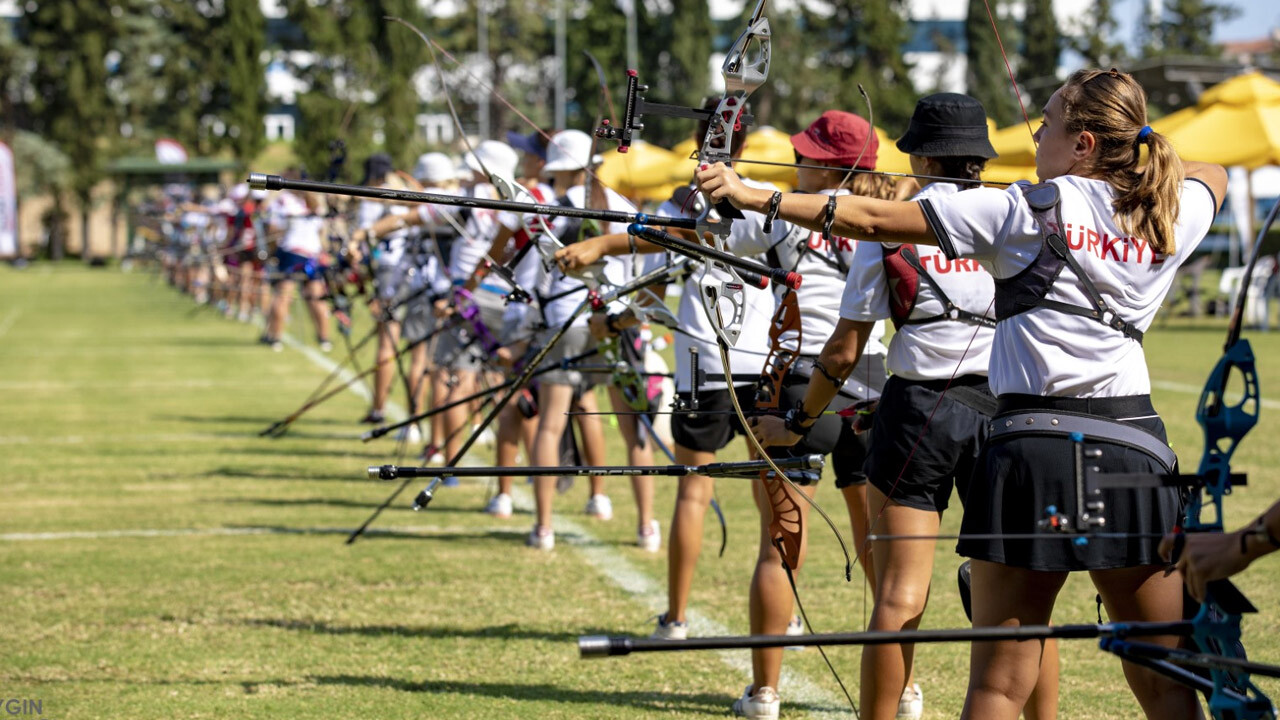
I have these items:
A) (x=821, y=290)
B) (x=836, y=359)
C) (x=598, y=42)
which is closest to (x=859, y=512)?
(x=821, y=290)

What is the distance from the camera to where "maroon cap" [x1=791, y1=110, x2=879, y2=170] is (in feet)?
16.0

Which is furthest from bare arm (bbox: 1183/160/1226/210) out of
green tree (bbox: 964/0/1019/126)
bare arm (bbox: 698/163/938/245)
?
green tree (bbox: 964/0/1019/126)

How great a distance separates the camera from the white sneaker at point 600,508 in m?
8.98

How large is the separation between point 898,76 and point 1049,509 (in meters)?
66.2

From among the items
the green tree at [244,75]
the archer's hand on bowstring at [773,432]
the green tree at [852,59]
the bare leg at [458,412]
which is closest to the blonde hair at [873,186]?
the archer's hand on bowstring at [773,432]

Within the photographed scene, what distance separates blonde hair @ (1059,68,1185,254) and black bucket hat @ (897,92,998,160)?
0.68 metres

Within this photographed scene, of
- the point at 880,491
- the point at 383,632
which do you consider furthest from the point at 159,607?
the point at 880,491

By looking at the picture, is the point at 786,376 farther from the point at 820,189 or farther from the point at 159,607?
the point at 159,607

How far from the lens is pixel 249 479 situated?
10672 mm

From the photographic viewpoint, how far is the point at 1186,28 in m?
71.1

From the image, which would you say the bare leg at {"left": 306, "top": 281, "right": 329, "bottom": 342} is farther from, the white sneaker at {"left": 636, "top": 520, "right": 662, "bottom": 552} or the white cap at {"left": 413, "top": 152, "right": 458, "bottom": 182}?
the white sneaker at {"left": 636, "top": 520, "right": 662, "bottom": 552}

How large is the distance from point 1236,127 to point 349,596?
16.8m

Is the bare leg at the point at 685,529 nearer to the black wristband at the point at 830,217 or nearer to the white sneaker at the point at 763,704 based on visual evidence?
the white sneaker at the point at 763,704

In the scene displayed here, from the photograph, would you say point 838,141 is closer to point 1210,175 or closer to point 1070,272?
point 1210,175
